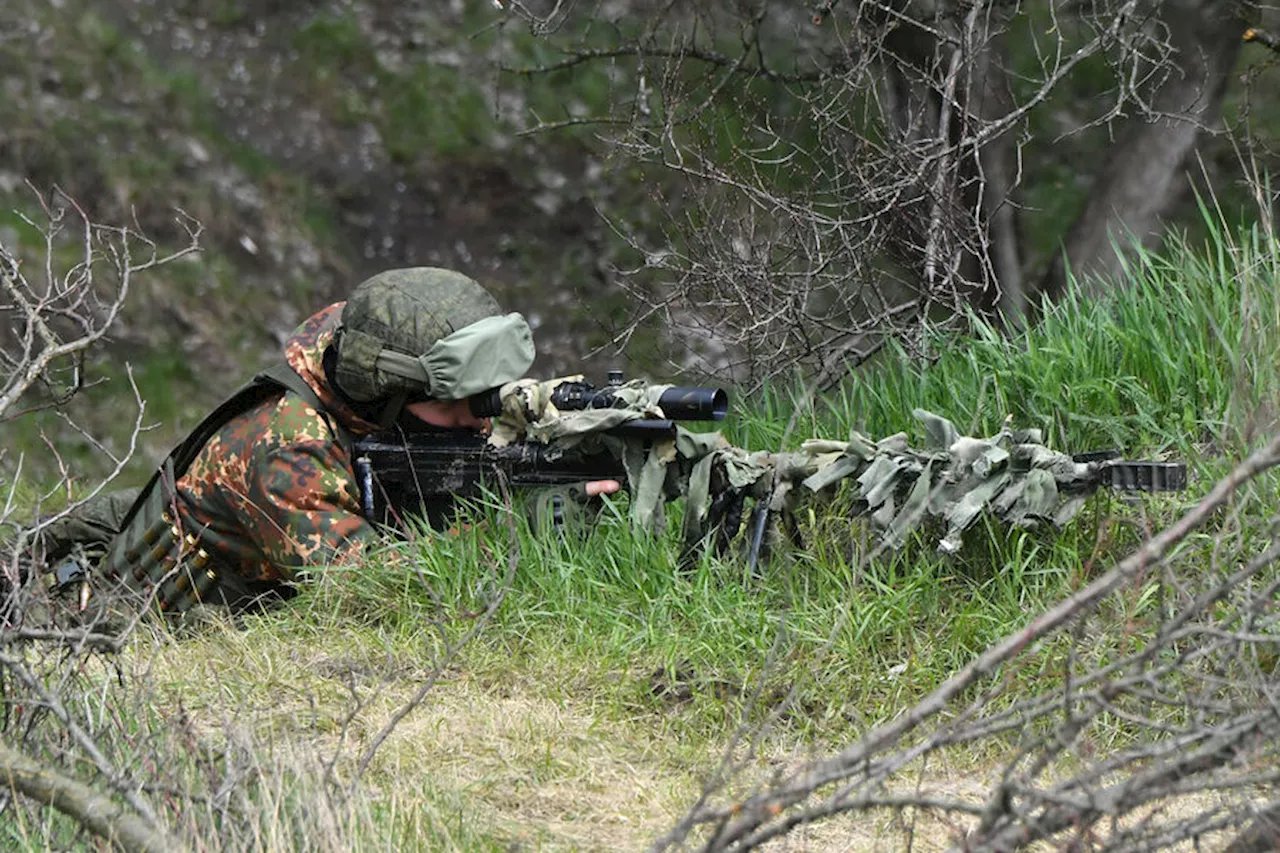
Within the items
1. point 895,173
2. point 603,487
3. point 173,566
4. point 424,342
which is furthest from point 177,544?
point 895,173

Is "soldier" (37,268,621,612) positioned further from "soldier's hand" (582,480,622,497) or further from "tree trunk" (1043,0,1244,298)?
"tree trunk" (1043,0,1244,298)

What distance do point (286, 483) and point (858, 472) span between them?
1.70 m

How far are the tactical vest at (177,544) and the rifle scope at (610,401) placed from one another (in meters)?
0.66

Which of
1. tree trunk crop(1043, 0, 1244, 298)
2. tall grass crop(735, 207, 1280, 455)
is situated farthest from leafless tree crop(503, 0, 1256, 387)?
tall grass crop(735, 207, 1280, 455)

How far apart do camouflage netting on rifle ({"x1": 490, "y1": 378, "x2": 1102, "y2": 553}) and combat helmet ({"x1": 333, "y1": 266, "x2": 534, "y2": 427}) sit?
0.15 meters

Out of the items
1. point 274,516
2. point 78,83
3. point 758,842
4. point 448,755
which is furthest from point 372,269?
point 758,842

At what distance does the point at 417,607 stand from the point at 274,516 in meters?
0.55

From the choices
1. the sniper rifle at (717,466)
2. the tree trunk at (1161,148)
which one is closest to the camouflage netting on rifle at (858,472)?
the sniper rifle at (717,466)

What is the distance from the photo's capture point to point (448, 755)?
13.9ft

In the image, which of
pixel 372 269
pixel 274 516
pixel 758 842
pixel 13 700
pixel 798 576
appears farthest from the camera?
pixel 372 269

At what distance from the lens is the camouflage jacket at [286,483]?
17.2 feet

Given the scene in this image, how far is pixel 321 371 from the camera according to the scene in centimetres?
538

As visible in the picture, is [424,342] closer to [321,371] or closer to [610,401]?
[321,371]

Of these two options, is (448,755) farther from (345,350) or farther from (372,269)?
(372,269)
